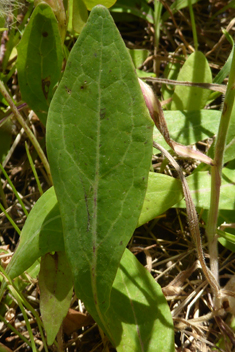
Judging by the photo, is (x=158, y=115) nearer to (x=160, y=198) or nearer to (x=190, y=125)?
(x=160, y=198)

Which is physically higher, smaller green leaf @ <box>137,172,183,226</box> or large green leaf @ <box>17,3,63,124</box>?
large green leaf @ <box>17,3,63,124</box>

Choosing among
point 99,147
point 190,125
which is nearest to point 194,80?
point 190,125

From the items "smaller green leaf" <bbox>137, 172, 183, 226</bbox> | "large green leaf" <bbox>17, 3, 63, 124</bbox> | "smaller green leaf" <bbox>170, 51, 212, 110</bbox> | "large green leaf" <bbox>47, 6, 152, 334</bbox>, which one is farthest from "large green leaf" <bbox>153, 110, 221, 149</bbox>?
"large green leaf" <bbox>47, 6, 152, 334</bbox>

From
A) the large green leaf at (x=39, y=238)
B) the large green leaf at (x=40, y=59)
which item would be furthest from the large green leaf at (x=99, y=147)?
the large green leaf at (x=40, y=59)

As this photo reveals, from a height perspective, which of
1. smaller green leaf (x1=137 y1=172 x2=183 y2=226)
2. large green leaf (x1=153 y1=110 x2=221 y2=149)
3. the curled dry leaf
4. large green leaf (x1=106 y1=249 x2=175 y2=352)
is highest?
the curled dry leaf

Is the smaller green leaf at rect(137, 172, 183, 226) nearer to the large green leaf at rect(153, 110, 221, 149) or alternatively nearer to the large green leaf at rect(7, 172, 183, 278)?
the large green leaf at rect(7, 172, 183, 278)
